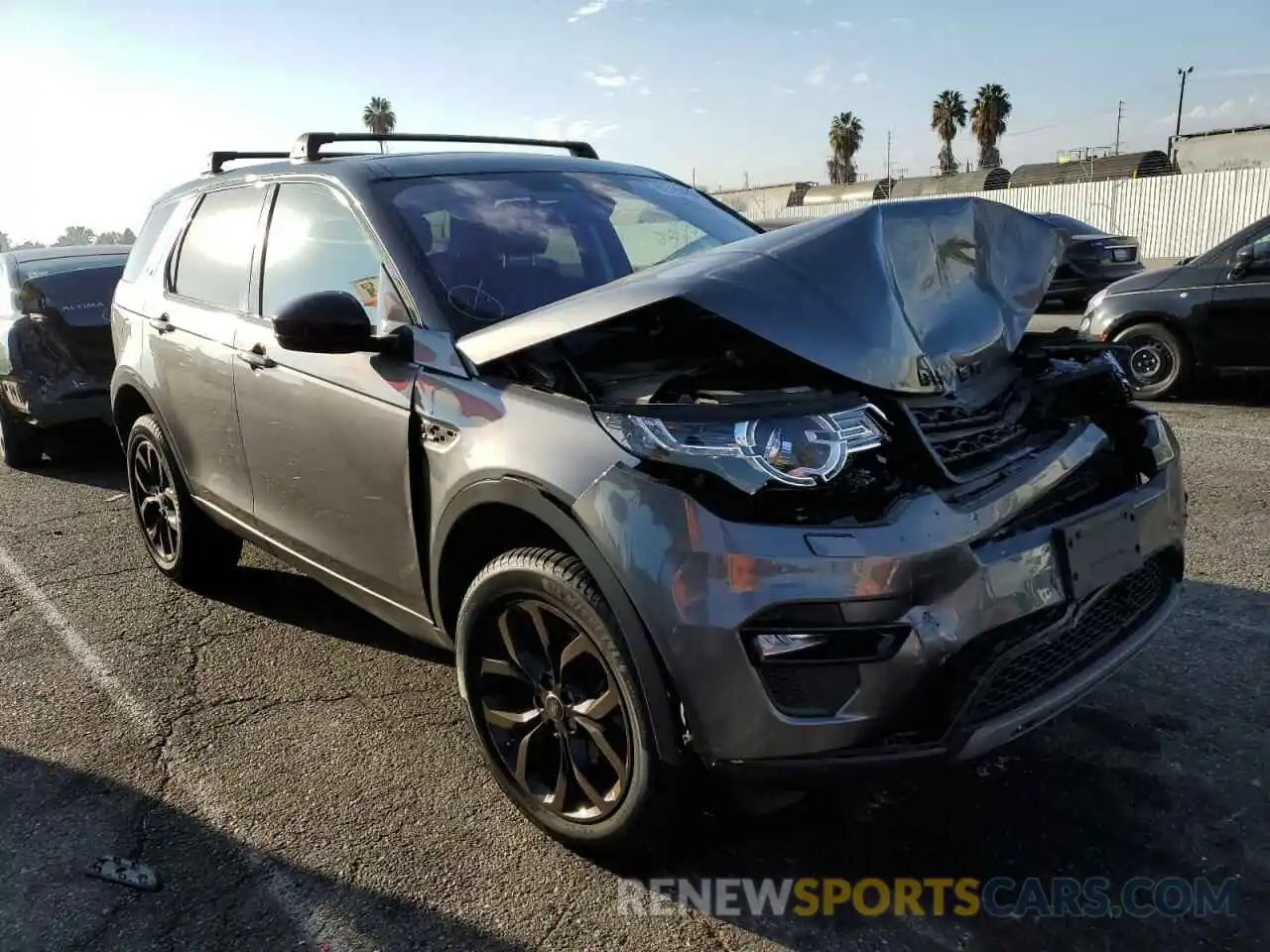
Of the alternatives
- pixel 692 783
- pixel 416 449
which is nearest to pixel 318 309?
pixel 416 449

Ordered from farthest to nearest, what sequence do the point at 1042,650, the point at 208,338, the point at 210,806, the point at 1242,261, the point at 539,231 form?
the point at 1242,261
the point at 208,338
the point at 539,231
the point at 210,806
the point at 1042,650

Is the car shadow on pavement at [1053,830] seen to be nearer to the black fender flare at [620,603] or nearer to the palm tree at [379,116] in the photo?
the black fender flare at [620,603]

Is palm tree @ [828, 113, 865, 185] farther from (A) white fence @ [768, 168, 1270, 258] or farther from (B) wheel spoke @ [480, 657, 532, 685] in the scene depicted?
(B) wheel spoke @ [480, 657, 532, 685]

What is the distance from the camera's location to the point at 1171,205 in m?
25.0

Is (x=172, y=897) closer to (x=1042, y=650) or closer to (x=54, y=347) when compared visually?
(x=1042, y=650)

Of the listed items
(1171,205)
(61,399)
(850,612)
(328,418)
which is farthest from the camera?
(1171,205)

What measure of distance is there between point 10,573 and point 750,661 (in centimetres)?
473

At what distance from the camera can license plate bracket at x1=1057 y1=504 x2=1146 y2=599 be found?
7.58 feet

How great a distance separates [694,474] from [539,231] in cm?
155

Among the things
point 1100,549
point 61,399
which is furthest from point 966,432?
point 61,399

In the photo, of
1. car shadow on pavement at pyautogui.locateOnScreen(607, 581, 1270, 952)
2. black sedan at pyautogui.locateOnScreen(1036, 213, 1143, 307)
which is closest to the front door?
car shadow on pavement at pyautogui.locateOnScreen(607, 581, 1270, 952)

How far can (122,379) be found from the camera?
4.82m

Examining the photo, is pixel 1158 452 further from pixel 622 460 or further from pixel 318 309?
pixel 318 309

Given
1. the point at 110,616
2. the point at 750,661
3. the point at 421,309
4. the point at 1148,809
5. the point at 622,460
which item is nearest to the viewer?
the point at 750,661
